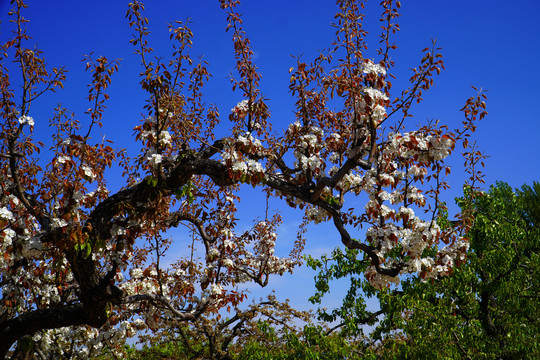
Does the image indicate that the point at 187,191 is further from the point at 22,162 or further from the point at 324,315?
the point at 324,315

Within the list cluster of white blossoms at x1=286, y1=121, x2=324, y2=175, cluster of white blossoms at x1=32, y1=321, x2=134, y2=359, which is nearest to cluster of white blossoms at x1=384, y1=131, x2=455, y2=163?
cluster of white blossoms at x1=286, y1=121, x2=324, y2=175

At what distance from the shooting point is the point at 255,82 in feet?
22.3

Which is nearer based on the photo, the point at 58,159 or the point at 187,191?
the point at 58,159

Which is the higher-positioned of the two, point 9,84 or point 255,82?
point 9,84

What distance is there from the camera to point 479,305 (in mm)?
10633

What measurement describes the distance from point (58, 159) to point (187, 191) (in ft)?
5.46

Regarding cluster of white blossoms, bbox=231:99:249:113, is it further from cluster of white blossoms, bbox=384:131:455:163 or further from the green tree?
the green tree

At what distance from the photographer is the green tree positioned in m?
7.93

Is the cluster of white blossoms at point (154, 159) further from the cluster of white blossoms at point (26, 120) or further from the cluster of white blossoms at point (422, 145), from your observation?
the cluster of white blossoms at point (422, 145)

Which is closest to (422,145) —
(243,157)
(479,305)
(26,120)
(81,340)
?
(243,157)

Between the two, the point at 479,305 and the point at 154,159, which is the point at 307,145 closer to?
the point at 154,159

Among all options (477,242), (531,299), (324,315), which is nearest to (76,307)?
(324,315)

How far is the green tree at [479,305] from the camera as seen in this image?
26.0 feet

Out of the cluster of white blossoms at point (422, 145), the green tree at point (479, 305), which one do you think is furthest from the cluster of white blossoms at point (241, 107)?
the green tree at point (479, 305)
